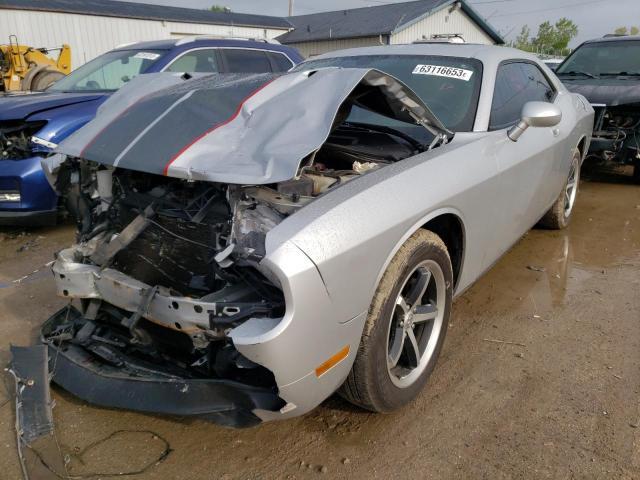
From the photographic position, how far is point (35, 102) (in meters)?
4.93

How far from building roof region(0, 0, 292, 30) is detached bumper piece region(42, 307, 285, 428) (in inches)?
736

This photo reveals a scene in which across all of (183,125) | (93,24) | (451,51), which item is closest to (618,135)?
(451,51)

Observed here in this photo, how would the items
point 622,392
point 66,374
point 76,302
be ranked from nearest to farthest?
point 66,374 < point 622,392 < point 76,302

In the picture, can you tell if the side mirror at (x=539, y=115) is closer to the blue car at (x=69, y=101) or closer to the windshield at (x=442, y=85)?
the windshield at (x=442, y=85)

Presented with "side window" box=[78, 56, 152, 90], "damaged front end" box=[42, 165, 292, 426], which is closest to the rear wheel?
"damaged front end" box=[42, 165, 292, 426]

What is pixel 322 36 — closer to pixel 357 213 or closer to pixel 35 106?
pixel 35 106

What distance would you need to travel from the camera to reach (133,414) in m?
2.50

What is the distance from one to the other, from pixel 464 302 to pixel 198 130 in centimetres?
223

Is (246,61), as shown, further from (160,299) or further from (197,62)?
(160,299)

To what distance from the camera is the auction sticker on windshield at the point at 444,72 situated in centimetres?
330

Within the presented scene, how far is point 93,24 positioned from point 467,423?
66.9 feet

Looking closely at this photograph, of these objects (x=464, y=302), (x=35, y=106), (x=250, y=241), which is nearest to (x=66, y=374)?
(x=250, y=241)

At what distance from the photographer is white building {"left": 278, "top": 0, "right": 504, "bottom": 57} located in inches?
953

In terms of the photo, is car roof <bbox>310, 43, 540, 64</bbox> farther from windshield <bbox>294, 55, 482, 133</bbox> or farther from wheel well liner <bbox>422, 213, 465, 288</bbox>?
wheel well liner <bbox>422, 213, 465, 288</bbox>
